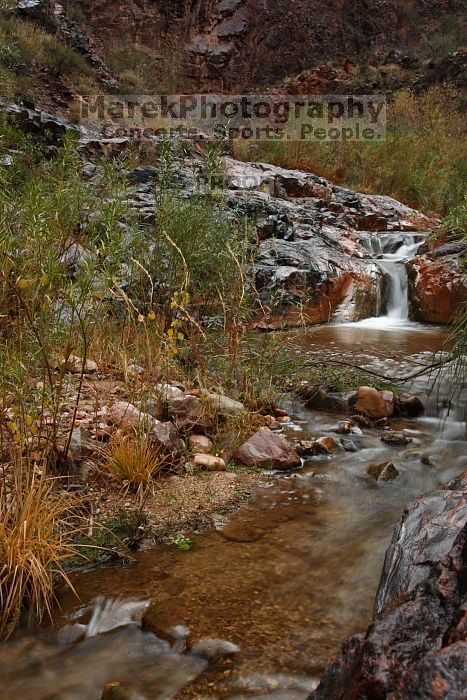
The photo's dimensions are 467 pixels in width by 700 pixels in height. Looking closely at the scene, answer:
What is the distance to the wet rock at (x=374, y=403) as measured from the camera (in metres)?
4.15

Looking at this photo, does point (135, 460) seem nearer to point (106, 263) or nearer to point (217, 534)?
point (217, 534)

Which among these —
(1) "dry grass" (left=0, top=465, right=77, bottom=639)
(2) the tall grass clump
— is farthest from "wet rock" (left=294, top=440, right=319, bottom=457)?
(2) the tall grass clump

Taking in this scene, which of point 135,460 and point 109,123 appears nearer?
point 135,460

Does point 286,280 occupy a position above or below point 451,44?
below

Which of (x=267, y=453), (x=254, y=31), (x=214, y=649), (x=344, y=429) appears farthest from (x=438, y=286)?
(x=254, y=31)

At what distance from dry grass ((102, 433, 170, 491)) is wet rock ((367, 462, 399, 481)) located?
1.32 meters

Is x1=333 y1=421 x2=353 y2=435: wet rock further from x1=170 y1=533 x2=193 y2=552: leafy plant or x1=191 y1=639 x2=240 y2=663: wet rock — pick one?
x1=191 y1=639 x2=240 y2=663: wet rock

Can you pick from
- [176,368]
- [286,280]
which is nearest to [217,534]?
[176,368]

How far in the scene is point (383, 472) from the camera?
10.8 feet

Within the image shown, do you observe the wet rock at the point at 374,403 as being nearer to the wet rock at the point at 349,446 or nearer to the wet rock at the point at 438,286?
the wet rock at the point at 349,446

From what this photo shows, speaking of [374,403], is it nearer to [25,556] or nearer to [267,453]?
[267,453]

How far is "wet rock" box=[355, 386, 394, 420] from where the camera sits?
4.15m

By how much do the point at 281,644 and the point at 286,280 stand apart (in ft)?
19.8

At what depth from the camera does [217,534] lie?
2.58 meters
